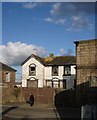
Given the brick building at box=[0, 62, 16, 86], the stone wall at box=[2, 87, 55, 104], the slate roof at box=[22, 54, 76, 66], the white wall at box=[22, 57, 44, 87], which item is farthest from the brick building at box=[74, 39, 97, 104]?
the brick building at box=[0, 62, 16, 86]

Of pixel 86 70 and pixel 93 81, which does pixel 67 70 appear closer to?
pixel 86 70

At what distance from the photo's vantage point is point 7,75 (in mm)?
57031

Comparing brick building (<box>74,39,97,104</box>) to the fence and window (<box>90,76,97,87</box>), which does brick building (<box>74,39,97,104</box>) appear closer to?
window (<box>90,76,97,87</box>)

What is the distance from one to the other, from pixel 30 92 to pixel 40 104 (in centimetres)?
282

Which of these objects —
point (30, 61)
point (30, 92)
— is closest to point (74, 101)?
point (30, 92)

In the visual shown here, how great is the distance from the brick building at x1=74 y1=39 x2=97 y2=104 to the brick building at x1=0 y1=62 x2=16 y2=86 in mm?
23787

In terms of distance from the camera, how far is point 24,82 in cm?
5406

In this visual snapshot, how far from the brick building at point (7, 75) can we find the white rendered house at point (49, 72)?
11.9 feet

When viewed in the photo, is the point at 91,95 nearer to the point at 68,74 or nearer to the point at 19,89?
the point at 19,89

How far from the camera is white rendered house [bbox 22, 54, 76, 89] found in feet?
167

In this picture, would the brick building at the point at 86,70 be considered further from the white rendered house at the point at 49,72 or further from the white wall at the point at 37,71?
the white wall at the point at 37,71

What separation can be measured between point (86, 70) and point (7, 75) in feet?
91.8

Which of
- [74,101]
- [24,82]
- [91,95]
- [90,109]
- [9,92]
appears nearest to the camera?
[90,109]

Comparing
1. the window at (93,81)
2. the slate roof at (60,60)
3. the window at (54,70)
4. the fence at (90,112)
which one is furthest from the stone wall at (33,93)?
the fence at (90,112)
